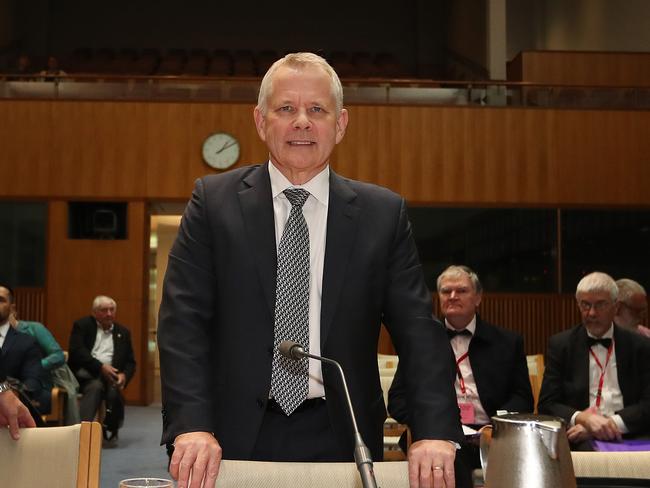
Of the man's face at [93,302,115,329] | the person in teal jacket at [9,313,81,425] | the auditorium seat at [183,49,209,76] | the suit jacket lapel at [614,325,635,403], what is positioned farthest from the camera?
the auditorium seat at [183,49,209,76]

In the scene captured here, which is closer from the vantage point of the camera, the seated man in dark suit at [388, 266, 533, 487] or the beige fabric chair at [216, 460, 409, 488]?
the beige fabric chair at [216, 460, 409, 488]

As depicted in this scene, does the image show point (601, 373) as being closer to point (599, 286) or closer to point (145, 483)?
point (599, 286)

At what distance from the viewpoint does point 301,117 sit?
205 centimetres

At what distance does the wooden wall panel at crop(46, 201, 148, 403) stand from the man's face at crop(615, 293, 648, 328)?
721cm

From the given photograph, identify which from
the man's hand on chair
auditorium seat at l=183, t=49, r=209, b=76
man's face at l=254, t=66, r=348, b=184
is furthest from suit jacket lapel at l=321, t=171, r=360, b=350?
auditorium seat at l=183, t=49, r=209, b=76

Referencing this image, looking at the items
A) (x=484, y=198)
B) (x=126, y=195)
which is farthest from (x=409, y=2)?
(x=126, y=195)

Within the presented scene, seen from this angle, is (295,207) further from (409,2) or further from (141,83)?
(409,2)

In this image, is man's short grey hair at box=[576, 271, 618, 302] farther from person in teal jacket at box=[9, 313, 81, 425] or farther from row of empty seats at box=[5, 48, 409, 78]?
row of empty seats at box=[5, 48, 409, 78]

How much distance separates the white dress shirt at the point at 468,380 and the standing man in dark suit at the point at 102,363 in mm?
4725

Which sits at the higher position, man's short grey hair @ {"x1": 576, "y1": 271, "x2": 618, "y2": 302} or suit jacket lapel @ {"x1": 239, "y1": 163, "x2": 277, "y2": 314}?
suit jacket lapel @ {"x1": 239, "y1": 163, "x2": 277, "y2": 314}

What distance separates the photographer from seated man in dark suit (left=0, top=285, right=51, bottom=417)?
258 inches

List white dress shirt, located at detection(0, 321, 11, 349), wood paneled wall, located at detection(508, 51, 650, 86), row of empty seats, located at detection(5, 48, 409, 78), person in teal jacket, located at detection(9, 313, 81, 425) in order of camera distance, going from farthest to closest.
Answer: row of empty seats, located at detection(5, 48, 409, 78) < wood paneled wall, located at detection(508, 51, 650, 86) < person in teal jacket, located at detection(9, 313, 81, 425) < white dress shirt, located at detection(0, 321, 11, 349)

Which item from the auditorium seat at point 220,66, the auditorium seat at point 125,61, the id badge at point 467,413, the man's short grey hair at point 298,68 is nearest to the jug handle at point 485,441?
the man's short grey hair at point 298,68

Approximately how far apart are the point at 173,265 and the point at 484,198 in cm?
1043
